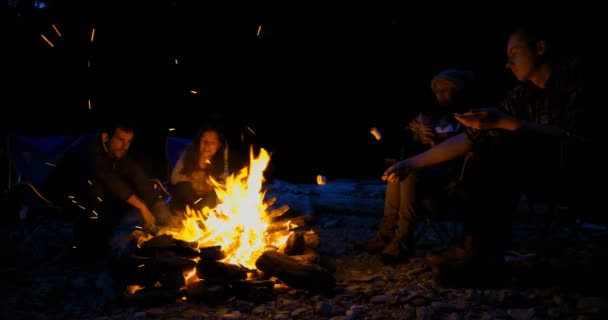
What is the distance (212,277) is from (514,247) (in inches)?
107

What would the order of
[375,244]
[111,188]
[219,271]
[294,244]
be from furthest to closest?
[111,188] < [375,244] < [294,244] < [219,271]

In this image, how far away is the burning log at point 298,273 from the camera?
2.94 meters

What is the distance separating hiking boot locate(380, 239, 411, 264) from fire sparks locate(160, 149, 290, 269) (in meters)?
0.84

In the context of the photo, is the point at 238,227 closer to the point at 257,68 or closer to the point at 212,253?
the point at 212,253

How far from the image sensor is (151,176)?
27.1 ft

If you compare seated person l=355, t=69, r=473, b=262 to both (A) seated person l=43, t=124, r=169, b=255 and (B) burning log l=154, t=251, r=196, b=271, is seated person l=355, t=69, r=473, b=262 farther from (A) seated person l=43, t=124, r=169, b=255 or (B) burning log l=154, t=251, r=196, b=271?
(A) seated person l=43, t=124, r=169, b=255

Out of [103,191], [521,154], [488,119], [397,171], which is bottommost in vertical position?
[103,191]

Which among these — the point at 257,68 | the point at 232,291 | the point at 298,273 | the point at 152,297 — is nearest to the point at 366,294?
the point at 298,273

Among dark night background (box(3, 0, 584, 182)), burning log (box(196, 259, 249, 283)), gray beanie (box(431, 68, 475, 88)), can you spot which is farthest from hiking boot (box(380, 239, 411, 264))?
dark night background (box(3, 0, 584, 182))

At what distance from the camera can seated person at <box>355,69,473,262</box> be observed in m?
3.55

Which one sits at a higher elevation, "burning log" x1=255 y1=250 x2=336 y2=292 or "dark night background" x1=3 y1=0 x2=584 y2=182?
"dark night background" x1=3 y1=0 x2=584 y2=182

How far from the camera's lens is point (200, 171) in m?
5.41

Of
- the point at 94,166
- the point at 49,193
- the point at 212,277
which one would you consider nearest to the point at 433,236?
the point at 212,277

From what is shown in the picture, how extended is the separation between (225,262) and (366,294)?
1003mm
